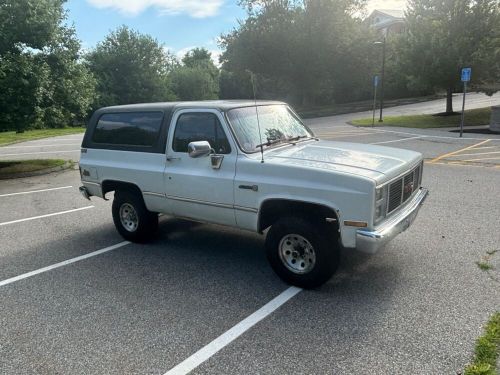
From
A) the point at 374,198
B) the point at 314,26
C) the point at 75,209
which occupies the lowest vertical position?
the point at 75,209

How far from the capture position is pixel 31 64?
11453 millimetres

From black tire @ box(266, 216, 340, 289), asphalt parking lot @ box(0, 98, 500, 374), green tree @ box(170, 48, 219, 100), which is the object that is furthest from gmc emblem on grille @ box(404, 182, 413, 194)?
green tree @ box(170, 48, 219, 100)

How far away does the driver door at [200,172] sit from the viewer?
480 cm

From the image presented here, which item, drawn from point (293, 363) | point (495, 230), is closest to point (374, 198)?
point (293, 363)

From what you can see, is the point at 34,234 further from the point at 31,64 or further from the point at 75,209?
the point at 31,64

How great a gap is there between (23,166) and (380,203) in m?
12.5

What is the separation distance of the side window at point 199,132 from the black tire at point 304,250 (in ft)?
3.81

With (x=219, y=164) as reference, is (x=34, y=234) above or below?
below

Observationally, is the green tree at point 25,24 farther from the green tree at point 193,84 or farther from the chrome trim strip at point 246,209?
the green tree at point 193,84

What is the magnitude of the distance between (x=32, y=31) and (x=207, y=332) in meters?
11.2

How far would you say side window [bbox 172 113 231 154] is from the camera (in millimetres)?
4914

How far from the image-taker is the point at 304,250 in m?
4.37

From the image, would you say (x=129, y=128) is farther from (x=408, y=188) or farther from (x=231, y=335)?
(x=408, y=188)

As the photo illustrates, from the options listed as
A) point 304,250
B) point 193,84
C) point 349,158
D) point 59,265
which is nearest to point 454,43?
point 349,158
